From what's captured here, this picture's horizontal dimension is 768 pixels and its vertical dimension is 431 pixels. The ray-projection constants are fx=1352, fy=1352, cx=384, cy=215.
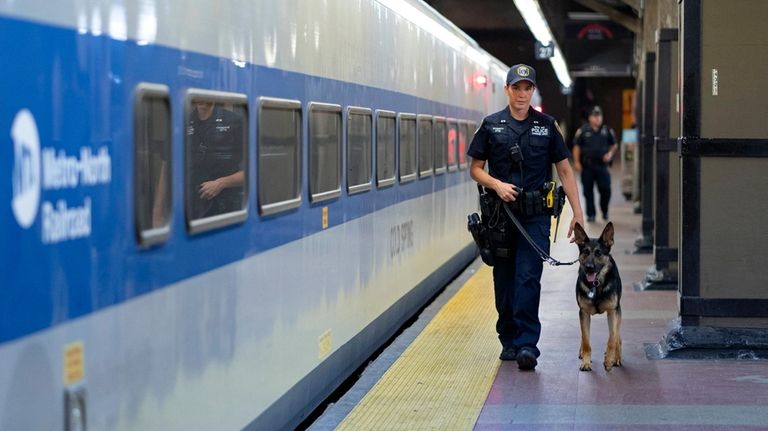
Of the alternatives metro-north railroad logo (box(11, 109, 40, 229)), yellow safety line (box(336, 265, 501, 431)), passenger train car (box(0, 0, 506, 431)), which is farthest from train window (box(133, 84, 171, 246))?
yellow safety line (box(336, 265, 501, 431))

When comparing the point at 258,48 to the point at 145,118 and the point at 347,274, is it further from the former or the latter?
the point at 347,274

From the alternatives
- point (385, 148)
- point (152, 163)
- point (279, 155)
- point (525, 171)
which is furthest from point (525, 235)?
point (152, 163)

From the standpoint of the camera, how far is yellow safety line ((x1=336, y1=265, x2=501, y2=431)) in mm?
7148

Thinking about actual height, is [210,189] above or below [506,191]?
above

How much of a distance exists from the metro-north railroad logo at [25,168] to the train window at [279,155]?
244 centimetres

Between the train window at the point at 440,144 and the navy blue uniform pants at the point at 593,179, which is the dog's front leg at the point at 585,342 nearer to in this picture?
the train window at the point at 440,144

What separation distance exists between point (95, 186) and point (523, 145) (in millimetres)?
4897

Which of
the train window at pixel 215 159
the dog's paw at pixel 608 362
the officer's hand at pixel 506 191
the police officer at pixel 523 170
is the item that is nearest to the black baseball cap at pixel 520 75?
the police officer at pixel 523 170

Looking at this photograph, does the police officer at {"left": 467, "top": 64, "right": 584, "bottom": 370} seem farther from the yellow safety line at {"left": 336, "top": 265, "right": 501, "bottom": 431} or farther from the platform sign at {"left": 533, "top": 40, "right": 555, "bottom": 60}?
the platform sign at {"left": 533, "top": 40, "right": 555, "bottom": 60}

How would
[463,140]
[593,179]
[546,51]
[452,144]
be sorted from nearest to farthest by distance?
[452,144] < [463,140] < [593,179] < [546,51]

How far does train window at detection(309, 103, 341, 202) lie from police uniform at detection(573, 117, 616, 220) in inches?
542

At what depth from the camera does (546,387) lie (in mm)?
8125

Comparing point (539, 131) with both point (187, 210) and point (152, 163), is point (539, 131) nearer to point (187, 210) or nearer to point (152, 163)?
point (187, 210)

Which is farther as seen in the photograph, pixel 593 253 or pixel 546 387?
pixel 593 253
